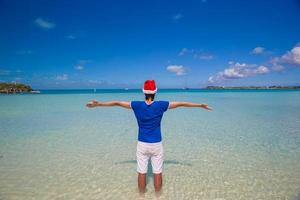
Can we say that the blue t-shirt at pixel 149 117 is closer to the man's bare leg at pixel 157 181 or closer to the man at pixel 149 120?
the man at pixel 149 120

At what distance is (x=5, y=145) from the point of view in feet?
31.9

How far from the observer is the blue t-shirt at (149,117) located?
4516 mm

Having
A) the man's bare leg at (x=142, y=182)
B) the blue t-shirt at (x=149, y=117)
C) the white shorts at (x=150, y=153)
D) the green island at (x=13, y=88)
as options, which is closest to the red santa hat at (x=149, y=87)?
the blue t-shirt at (x=149, y=117)

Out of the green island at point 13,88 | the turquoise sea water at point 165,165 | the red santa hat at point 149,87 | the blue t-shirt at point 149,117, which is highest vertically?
the green island at point 13,88

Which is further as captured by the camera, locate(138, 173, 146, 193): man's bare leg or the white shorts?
locate(138, 173, 146, 193): man's bare leg

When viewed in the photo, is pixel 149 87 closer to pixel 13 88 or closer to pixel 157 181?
pixel 157 181

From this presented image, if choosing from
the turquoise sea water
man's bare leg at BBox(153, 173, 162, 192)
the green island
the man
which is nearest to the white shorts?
the man

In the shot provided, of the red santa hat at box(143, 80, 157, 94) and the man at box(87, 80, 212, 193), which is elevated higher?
the red santa hat at box(143, 80, 157, 94)

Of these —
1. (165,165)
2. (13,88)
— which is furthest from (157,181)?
(13,88)

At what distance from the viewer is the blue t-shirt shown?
14.8ft

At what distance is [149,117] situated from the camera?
457 centimetres

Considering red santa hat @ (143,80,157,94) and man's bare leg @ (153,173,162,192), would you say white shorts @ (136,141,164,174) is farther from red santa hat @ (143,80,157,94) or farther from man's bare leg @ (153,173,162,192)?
red santa hat @ (143,80,157,94)

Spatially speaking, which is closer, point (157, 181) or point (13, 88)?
point (157, 181)

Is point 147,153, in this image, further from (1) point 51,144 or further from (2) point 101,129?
(2) point 101,129
